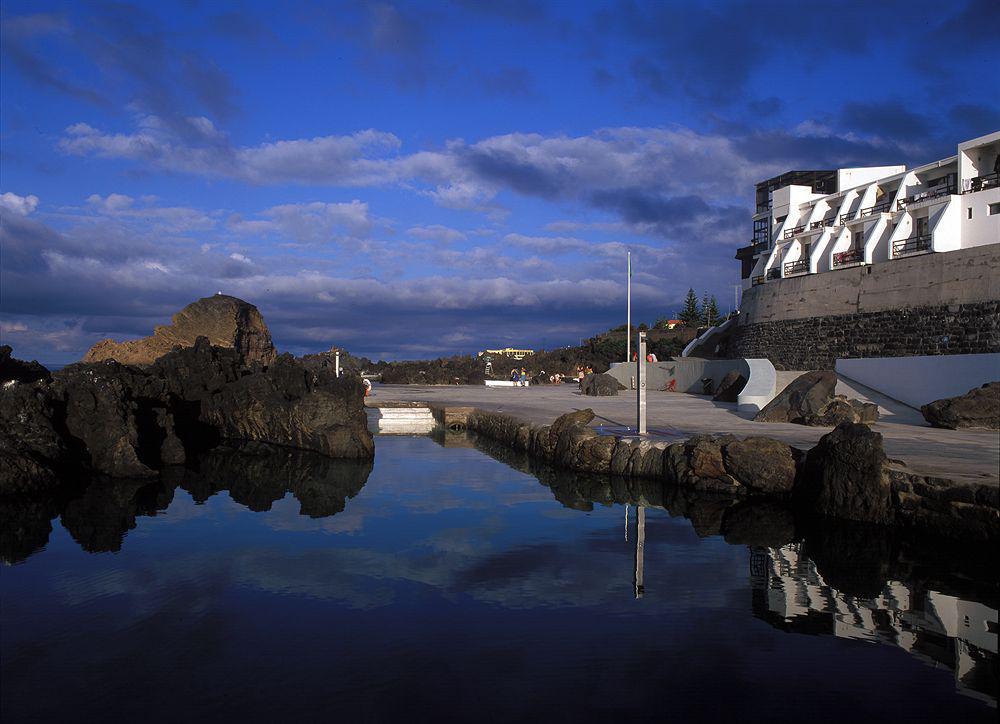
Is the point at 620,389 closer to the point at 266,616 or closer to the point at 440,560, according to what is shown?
the point at 440,560

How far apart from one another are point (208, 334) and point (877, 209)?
39175 mm

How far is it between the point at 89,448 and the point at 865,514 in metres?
12.6

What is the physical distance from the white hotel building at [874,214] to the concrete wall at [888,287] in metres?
1.11

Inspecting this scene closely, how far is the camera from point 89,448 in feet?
41.6

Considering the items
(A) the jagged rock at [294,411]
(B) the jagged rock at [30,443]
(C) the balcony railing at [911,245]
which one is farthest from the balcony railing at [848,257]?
(B) the jagged rock at [30,443]

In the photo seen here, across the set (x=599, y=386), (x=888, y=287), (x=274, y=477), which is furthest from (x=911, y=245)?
(x=274, y=477)

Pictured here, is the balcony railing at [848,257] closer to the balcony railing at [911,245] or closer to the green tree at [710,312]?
the balcony railing at [911,245]

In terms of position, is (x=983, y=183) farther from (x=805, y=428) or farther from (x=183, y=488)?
(x=183, y=488)

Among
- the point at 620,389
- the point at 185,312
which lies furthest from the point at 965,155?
the point at 185,312

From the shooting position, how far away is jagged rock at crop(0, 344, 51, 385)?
54.9 ft

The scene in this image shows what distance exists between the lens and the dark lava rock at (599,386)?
Answer: 28250 millimetres

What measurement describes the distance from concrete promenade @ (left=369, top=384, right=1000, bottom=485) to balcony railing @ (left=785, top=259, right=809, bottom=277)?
2316cm

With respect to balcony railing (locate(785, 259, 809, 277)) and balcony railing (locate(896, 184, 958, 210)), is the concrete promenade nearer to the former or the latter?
balcony railing (locate(896, 184, 958, 210))

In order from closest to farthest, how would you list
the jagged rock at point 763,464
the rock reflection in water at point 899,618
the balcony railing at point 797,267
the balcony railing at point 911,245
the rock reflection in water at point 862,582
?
the rock reflection in water at point 899,618 → the rock reflection in water at point 862,582 → the jagged rock at point 763,464 → the balcony railing at point 911,245 → the balcony railing at point 797,267
